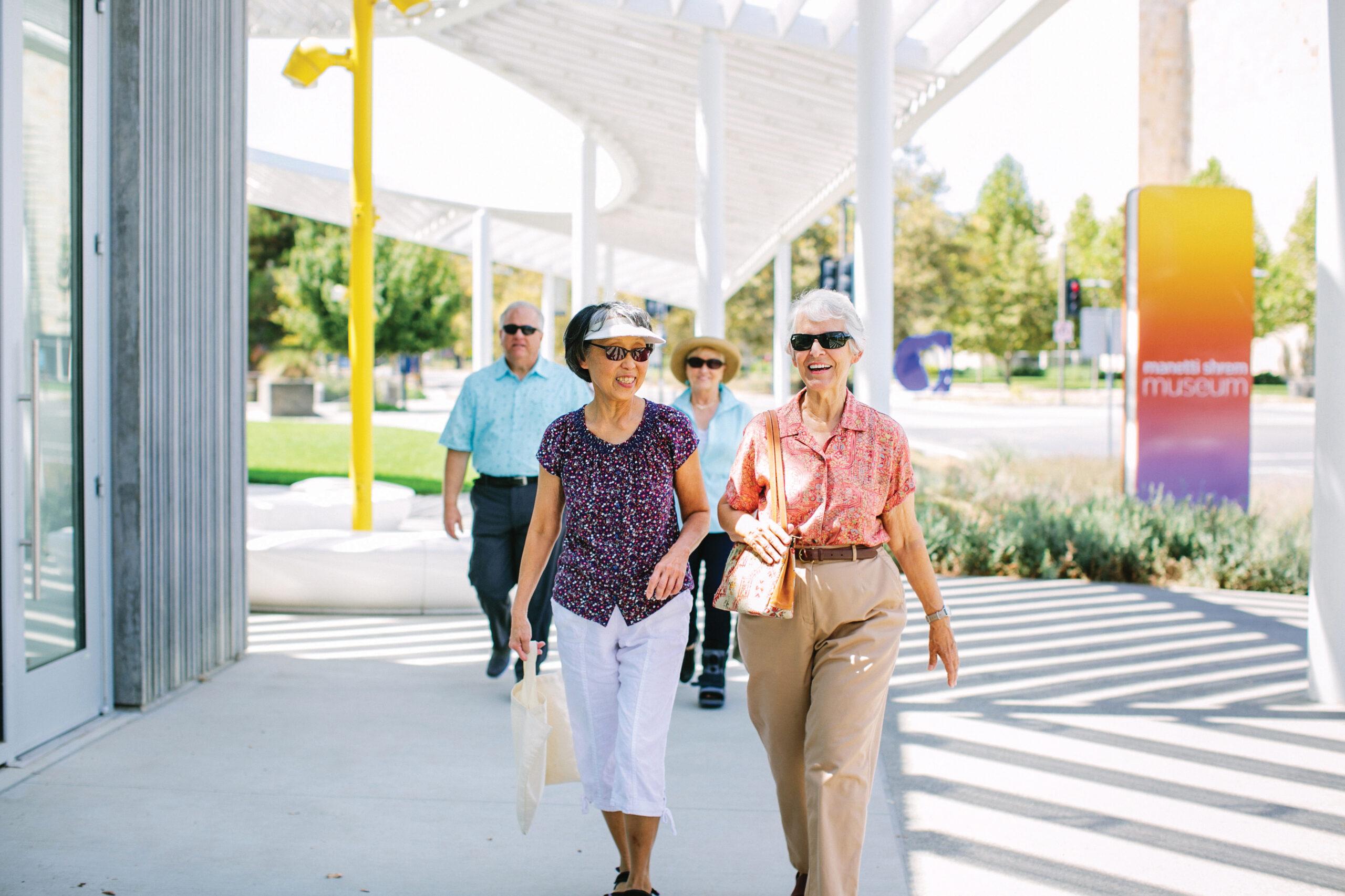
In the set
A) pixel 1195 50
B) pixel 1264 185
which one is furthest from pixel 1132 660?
pixel 1195 50

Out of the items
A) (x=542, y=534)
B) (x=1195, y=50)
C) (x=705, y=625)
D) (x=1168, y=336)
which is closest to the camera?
(x=542, y=534)

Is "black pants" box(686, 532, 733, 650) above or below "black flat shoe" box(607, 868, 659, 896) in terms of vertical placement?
above

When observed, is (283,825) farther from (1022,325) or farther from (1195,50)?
(1195,50)

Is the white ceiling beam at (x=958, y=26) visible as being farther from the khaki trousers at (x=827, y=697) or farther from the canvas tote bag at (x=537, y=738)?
the canvas tote bag at (x=537, y=738)

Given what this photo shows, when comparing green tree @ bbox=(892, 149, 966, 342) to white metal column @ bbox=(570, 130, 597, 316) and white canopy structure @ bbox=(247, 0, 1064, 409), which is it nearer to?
white canopy structure @ bbox=(247, 0, 1064, 409)

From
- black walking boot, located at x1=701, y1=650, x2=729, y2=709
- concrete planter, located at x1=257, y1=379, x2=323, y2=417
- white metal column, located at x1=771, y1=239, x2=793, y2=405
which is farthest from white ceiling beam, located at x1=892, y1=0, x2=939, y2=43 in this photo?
concrete planter, located at x1=257, y1=379, x2=323, y2=417

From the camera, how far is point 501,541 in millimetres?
5781

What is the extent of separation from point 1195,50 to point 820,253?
41.5 metres

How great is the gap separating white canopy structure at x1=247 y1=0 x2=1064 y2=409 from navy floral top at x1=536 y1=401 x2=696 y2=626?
5178 millimetres

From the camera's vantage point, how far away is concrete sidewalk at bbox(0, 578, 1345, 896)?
3723 mm

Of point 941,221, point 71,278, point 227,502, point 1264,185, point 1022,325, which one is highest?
point 1264,185

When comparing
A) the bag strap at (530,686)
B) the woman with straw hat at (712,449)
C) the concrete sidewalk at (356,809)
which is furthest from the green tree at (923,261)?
the bag strap at (530,686)

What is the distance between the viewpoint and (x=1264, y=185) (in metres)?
69.0

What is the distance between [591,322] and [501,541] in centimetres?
250
